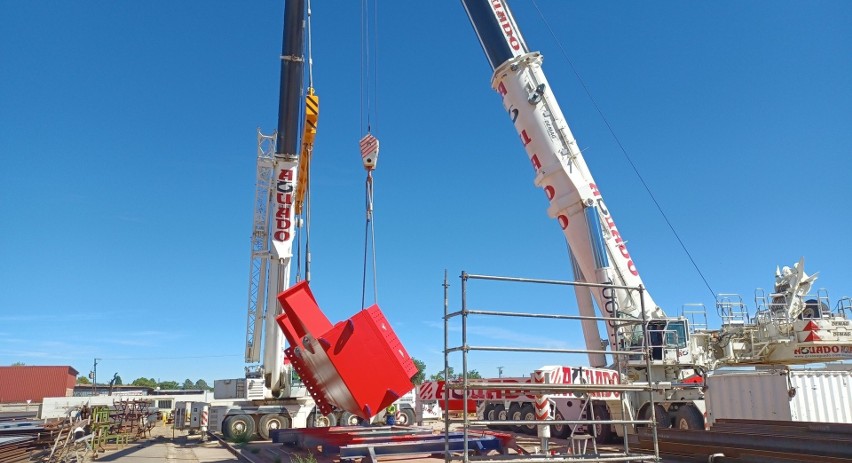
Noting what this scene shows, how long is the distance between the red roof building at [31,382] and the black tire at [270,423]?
64.3m

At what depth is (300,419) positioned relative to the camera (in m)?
19.4

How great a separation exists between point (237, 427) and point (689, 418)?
12089 millimetres

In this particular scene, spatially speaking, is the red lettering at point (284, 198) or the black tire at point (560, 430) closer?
the black tire at point (560, 430)

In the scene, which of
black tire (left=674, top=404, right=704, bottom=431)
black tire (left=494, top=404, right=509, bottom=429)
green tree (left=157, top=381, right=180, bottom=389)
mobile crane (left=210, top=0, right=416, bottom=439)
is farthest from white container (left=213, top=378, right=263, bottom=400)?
green tree (left=157, top=381, right=180, bottom=389)

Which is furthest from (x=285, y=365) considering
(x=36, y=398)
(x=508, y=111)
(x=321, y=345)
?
(x=36, y=398)

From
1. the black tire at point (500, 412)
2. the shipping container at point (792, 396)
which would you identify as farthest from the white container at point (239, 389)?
the shipping container at point (792, 396)

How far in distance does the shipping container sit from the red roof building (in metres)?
72.7

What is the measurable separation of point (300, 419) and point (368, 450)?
36.8 feet

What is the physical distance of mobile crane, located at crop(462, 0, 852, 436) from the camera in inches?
683

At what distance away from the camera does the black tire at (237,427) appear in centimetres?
1861

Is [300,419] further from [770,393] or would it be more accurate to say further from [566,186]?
[770,393]

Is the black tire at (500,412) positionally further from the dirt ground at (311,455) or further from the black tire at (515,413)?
the dirt ground at (311,455)

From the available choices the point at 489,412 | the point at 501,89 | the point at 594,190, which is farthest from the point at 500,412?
the point at 501,89

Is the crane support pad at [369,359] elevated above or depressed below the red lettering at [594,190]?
below
